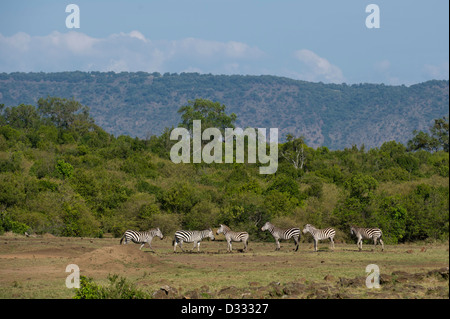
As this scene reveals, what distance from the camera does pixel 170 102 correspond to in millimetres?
189625

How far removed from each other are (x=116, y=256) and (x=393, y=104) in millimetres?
152065

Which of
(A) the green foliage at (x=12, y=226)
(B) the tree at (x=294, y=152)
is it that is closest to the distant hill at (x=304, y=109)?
(B) the tree at (x=294, y=152)

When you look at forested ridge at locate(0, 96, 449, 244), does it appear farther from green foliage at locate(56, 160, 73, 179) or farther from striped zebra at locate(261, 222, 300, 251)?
striped zebra at locate(261, 222, 300, 251)

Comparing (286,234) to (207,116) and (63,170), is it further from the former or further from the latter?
(207,116)

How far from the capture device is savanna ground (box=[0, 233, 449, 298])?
1517 centimetres

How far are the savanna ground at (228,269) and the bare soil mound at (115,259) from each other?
0.03m

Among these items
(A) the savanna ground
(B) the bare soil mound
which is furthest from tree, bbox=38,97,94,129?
(B) the bare soil mound

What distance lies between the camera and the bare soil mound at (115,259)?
2032 centimetres

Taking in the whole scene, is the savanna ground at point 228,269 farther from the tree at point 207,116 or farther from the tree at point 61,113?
the tree at point 61,113

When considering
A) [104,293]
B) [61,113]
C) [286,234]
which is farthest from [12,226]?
[61,113]

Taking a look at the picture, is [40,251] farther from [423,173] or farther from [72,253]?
[423,173]

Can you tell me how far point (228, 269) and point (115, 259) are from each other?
11.1 ft

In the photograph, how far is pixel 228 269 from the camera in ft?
67.2

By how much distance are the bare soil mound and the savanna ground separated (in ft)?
0.09
